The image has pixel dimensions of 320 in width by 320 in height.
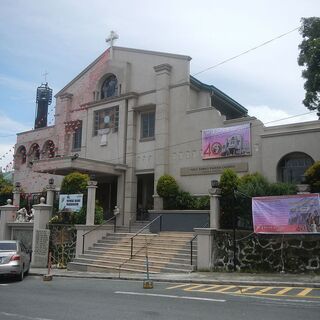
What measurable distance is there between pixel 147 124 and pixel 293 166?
1027 centimetres

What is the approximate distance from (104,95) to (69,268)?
15505 mm

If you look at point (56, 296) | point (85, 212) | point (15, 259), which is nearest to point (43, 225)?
point (85, 212)

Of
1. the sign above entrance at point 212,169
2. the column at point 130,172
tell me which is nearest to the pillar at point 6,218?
the column at point 130,172

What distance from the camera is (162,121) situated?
2827cm

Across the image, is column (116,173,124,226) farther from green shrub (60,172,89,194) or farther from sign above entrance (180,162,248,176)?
green shrub (60,172,89,194)

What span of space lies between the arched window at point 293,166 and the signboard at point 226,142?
6.40 feet

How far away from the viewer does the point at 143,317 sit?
8.44 metres

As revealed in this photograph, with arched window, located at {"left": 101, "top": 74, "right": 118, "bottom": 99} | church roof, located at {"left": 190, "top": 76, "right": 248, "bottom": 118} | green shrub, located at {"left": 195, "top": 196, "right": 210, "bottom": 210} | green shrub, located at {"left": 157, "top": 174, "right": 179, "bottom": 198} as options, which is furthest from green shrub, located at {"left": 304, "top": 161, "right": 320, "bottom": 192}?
arched window, located at {"left": 101, "top": 74, "right": 118, "bottom": 99}

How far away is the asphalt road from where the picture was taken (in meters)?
8.63

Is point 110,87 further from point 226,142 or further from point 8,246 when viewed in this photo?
point 8,246

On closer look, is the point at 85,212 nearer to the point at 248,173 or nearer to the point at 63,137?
the point at 248,173

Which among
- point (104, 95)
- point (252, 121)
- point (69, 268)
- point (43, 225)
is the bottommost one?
point (69, 268)

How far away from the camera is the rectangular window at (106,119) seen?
102 ft

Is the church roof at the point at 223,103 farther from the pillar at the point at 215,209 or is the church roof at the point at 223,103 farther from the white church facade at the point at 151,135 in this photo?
the pillar at the point at 215,209
